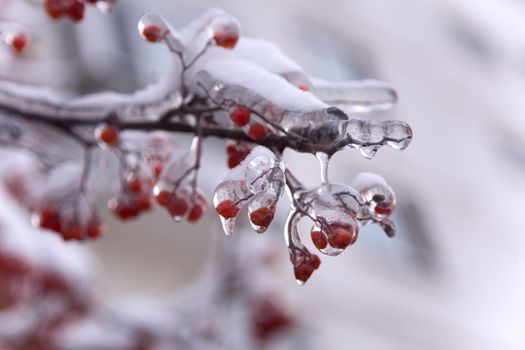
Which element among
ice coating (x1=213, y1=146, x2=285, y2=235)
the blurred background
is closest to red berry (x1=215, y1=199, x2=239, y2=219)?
ice coating (x1=213, y1=146, x2=285, y2=235)

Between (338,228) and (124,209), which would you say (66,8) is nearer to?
(124,209)

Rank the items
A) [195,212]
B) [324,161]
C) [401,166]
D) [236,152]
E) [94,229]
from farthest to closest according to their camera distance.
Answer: [401,166]
[94,229]
[195,212]
[236,152]
[324,161]

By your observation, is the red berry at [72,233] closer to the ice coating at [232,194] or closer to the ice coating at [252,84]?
the ice coating at [252,84]

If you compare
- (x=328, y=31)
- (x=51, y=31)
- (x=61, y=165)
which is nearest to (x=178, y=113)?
(x=61, y=165)

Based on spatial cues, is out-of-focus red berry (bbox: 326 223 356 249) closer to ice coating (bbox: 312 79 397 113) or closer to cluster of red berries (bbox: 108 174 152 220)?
ice coating (bbox: 312 79 397 113)

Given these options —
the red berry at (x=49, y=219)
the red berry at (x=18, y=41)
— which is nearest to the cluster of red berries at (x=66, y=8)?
the red berry at (x=18, y=41)

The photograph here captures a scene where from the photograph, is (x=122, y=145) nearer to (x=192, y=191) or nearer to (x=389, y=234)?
(x=192, y=191)

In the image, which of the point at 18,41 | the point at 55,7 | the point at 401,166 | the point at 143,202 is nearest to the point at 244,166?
the point at 143,202
